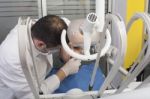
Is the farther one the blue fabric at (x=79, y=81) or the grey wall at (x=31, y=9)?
the grey wall at (x=31, y=9)

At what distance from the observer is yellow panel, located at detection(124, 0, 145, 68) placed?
8.09 ft

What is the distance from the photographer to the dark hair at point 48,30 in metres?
1.25

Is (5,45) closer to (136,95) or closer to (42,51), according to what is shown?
(42,51)

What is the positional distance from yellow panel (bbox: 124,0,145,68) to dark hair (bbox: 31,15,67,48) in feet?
4.28

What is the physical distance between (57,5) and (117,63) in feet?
5.76

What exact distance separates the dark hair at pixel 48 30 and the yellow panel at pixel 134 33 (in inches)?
51.4

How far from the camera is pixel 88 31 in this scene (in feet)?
2.45

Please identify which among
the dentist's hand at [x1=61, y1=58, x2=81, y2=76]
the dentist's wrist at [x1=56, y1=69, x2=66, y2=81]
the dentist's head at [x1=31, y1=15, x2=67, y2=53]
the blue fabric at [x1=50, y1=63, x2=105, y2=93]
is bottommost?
the blue fabric at [x1=50, y1=63, x2=105, y2=93]

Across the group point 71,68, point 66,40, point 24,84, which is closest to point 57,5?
point 71,68

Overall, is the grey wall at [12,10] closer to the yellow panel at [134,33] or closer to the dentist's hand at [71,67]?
the yellow panel at [134,33]

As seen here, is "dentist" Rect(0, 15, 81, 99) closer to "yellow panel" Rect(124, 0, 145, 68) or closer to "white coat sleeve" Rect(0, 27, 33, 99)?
"white coat sleeve" Rect(0, 27, 33, 99)

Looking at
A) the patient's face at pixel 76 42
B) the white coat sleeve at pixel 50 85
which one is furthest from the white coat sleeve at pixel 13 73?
the patient's face at pixel 76 42

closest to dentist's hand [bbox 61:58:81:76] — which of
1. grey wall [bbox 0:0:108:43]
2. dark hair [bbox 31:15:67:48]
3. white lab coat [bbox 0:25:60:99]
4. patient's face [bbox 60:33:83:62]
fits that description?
white lab coat [bbox 0:25:60:99]

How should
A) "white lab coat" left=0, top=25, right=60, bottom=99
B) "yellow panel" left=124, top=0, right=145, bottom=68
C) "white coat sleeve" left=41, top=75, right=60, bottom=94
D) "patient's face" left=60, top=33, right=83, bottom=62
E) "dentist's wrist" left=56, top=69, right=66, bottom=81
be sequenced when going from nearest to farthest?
"patient's face" left=60, top=33, right=83, bottom=62 → "white coat sleeve" left=41, top=75, right=60, bottom=94 → "white lab coat" left=0, top=25, right=60, bottom=99 → "dentist's wrist" left=56, top=69, right=66, bottom=81 → "yellow panel" left=124, top=0, right=145, bottom=68
